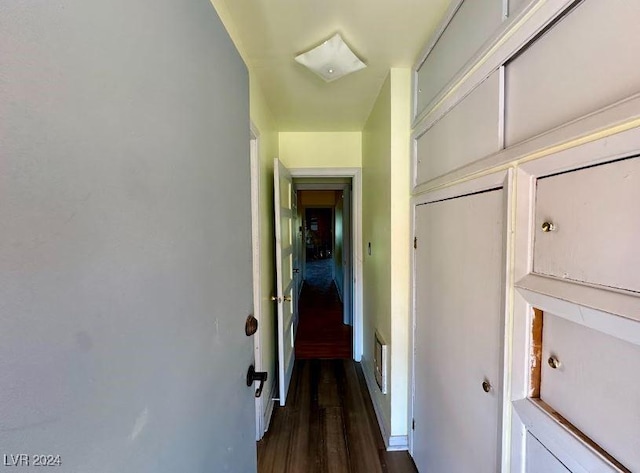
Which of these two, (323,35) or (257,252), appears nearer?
(323,35)

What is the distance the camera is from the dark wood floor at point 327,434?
186 centimetres

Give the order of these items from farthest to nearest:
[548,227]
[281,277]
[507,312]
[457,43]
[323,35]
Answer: [281,277] → [323,35] → [457,43] → [507,312] → [548,227]

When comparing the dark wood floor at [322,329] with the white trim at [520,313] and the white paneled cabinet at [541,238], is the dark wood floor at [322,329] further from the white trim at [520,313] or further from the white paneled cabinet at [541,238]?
the white trim at [520,313]

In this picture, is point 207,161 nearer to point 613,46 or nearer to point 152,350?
point 152,350

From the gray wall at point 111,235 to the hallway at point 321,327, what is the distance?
9.05ft

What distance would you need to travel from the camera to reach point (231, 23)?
1.39 m

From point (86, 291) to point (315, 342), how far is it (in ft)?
11.8

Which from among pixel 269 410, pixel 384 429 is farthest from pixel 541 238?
pixel 269 410

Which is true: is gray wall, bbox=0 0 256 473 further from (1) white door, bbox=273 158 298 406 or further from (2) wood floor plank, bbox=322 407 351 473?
(1) white door, bbox=273 158 298 406

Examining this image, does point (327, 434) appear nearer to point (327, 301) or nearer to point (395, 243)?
point (395, 243)

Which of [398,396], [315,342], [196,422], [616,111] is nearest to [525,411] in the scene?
[616,111]

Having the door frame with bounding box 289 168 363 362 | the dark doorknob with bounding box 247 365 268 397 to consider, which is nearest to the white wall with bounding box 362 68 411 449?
the door frame with bounding box 289 168 363 362

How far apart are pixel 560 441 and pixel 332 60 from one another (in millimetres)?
1792

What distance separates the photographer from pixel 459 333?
49.4 inches
